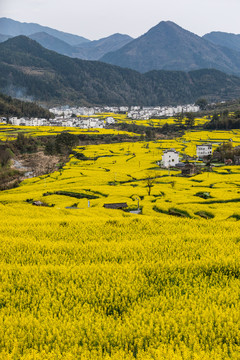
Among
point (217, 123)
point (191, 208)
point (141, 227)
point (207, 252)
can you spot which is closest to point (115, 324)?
point (207, 252)

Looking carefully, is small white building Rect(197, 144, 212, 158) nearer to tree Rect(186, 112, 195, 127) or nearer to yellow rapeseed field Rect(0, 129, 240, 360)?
tree Rect(186, 112, 195, 127)

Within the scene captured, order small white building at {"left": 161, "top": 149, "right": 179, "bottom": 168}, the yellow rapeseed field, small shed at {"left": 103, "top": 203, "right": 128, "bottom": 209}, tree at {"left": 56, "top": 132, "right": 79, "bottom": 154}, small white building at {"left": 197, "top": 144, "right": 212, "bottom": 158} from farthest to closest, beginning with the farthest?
tree at {"left": 56, "top": 132, "right": 79, "bottom": 154} < small white building at {"left": 197, "top": 144, "right": 212, "bottom": 158} < small white building at {"left": 161, "top": 149, "right": 179, "bottom": 168} < small shed at {"left": 103, "top": 203, "right": 128, "bottom": 209} < the yellow rapeseed field

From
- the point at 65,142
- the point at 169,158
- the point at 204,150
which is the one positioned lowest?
the point at 169,158

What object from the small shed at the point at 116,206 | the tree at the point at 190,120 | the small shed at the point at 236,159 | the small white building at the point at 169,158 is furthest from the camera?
the tree at the point at 190,120

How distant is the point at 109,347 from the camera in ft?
20.6

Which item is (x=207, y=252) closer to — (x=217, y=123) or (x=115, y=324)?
(x=115, y=324)

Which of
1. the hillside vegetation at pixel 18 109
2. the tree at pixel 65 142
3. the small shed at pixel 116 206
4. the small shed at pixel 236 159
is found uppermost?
the hillside vegetation at pixel 18 109

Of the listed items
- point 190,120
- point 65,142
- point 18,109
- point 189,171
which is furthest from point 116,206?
point 18,109

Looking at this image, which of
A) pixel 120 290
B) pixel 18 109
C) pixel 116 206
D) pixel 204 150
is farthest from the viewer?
pixel 18 109

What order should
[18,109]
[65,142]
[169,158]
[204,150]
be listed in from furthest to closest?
[18,109], [65,142], [204,150], [169,158]

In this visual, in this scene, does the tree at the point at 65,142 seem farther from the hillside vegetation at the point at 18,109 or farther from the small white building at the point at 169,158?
the hillside vegetation at the point at 18,109

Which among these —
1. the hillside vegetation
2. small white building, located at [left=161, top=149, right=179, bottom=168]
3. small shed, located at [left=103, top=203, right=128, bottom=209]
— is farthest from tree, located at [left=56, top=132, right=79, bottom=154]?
the hillside vegetation

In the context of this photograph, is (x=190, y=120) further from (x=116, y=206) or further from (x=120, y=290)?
(x=120, y=290)

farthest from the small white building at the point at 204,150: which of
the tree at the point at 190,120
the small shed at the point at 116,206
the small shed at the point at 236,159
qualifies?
the tree at the point at 190,120
